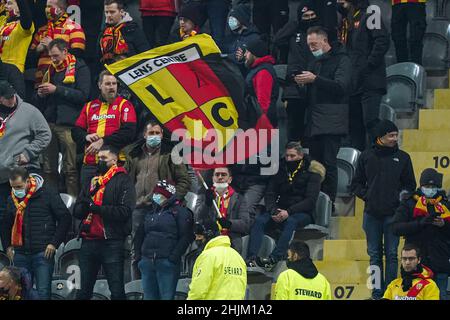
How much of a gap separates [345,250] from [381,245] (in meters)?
0.73

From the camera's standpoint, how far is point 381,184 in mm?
19844

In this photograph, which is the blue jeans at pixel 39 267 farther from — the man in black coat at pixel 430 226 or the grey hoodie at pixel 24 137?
the man in black coat at pixel 430 226

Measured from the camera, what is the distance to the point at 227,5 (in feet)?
74.8

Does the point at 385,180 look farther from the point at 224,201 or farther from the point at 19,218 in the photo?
the point at 19,218

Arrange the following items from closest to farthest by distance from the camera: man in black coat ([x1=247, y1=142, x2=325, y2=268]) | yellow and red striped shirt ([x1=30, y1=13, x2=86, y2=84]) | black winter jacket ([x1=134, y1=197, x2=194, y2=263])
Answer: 1. black winter jacket ([x1=134, y1=197, x2=194, y2=263])
2. man in black coat ([x1=247, y1=142, x2=325, y2=268])
3. yellow and red striped shirt ([x1=30, y1=13, x2=86, y2=84])

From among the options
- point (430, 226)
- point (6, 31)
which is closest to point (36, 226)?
point (6, 31)

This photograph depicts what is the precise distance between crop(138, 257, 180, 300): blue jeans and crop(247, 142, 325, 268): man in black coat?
2.52 feet

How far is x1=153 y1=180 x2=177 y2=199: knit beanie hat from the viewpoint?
20.1 meters

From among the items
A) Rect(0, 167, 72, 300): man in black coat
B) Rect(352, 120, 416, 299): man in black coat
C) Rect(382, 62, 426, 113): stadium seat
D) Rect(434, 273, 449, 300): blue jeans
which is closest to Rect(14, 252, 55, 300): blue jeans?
Rect(0, 167, 72, 300): man in black coat

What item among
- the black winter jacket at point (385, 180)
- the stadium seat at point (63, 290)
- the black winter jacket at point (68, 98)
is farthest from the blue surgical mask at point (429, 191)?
the black winter jacket at point (68, 98)

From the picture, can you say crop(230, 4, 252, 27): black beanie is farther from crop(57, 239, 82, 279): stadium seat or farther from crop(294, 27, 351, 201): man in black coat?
crop(57, 239, 82, 279): stadium seat
